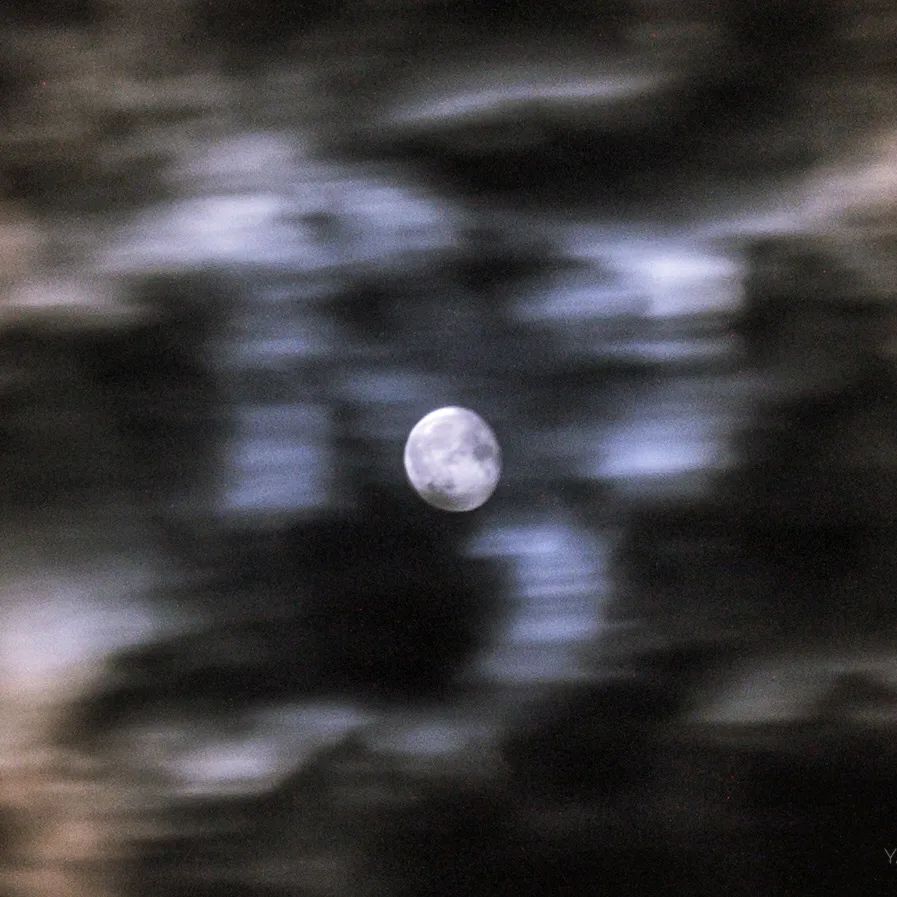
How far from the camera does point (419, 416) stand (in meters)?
0.89

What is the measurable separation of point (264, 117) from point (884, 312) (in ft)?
2.08

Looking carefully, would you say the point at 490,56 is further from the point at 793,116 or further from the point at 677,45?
Answer: the point at 793,116

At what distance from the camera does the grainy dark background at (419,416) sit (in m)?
0.87

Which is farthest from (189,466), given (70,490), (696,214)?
(696,214)

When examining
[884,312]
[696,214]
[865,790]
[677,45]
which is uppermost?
[677,45]

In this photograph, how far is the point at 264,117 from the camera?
0.89 metres

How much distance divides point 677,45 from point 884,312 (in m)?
0.33

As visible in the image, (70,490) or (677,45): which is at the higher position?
(677,45)

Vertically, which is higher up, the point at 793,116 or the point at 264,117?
the point at 264,117

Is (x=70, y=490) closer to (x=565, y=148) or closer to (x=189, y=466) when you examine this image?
(x=189, y=466)

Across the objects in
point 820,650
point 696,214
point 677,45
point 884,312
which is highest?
point 677,45

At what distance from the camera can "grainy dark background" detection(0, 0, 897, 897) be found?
0.87 meters

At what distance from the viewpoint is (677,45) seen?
88cm

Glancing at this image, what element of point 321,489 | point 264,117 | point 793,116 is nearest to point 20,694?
point 321,489
